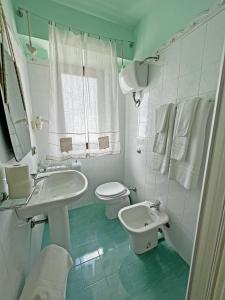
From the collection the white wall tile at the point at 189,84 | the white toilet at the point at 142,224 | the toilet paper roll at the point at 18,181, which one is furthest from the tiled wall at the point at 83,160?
the toilet paper roll at the point at 18,181

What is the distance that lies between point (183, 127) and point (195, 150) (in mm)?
202

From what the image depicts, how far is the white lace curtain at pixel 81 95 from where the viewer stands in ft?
4.84

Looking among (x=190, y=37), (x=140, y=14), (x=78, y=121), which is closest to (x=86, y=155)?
(x=78, y=121)

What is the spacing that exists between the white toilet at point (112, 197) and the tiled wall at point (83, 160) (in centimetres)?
29

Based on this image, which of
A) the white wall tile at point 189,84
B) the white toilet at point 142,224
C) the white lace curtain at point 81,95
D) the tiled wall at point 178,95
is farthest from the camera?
the white lace curtain at point 81,95

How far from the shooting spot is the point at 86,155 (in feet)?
5.91

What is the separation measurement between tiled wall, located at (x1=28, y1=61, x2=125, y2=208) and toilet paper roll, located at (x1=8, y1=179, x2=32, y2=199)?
1156 millimetres

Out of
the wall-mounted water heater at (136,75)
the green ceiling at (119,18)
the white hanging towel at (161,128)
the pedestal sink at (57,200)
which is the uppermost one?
the green ceiling at (119,18)

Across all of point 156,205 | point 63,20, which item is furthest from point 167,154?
point 63,20

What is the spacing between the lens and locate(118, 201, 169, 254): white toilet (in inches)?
52.6

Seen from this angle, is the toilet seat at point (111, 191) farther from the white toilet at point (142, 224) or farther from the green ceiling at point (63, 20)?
the green ceiling at point (63, 20)

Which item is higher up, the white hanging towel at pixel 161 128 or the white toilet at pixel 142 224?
the white hanging towel at pixel 161 128

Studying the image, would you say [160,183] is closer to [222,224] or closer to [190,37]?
[222,224]

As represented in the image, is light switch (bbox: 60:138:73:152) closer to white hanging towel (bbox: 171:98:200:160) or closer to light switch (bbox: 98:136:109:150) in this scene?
light switch (bbox: 98:136:109:150)
